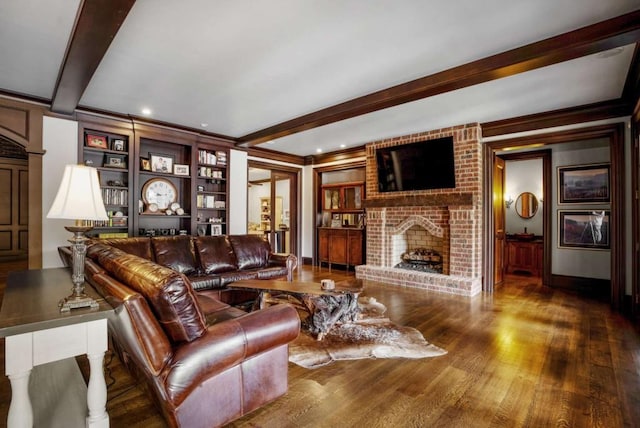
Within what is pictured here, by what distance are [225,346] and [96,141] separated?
14.6 ft

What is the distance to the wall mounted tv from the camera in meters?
5.23

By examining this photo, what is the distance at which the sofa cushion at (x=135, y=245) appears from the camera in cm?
375

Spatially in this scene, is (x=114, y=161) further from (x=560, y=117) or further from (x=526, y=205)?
(x=526, y=205)

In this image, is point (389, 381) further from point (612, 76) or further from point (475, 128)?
point (475, 128)

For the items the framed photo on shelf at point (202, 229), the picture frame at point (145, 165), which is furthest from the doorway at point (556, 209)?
the picture frame at point (145, 165)

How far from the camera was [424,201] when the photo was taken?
17.9ft

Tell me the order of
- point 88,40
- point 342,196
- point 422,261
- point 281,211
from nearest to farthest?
point 88,40
point 422,261
point 342,196
point 281,211

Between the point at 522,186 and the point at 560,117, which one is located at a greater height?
the point at 560,117

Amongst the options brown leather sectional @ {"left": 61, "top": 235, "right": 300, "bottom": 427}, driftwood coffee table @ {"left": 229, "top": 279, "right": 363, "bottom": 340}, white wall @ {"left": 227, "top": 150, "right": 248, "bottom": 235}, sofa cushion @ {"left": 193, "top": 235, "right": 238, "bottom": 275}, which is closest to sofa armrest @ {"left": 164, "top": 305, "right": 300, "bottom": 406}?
brown leather sectional @ {"left": 61, "top": 235, "right": 300, "bottom": 427}

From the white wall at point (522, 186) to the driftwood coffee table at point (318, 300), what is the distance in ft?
17.6

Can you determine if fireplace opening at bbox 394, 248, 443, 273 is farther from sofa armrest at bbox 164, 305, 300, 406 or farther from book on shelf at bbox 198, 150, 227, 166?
sofa armrest at bbox 164, 305, 300, 406

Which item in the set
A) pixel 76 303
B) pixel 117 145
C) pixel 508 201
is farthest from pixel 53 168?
pixel 508 201

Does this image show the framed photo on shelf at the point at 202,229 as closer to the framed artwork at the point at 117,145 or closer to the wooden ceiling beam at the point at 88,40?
the framed artwork at the point at 117,145

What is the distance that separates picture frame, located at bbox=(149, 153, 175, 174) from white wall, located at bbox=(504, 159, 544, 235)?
22.3ft
